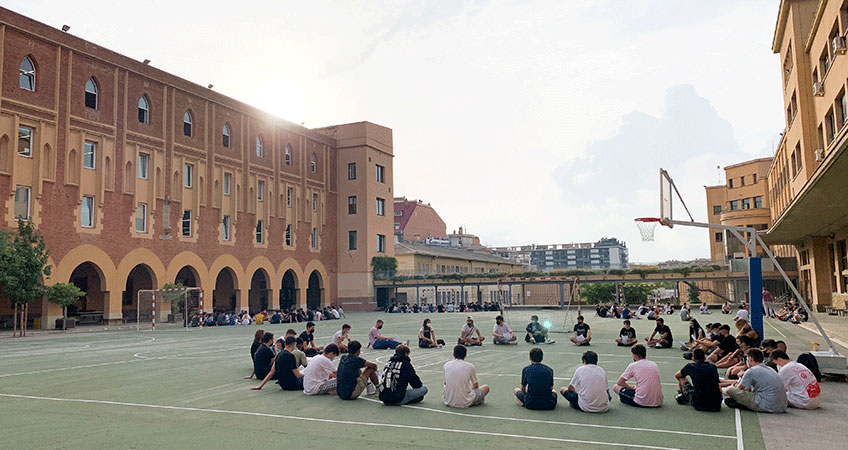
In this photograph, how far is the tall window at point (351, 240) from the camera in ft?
217

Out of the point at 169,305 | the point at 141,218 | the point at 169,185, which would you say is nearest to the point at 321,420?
the point at 169,305

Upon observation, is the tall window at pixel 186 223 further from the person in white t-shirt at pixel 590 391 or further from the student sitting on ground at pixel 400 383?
the person in white t-shirt at pixel 590 391

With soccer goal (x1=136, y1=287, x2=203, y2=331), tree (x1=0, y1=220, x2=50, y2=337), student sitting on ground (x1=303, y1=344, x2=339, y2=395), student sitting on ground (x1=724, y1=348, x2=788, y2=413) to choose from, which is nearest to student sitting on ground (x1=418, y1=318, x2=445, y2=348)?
student sitting on ground (x1=303, y1=344, x2=339, y2=395)

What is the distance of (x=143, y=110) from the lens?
4488 cm

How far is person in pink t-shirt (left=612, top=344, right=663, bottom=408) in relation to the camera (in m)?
11.2

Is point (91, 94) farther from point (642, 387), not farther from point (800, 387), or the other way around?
point (800, 387)

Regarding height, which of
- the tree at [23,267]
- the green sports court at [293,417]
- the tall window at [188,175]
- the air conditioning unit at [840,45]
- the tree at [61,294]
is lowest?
the green sports court at [293,417]

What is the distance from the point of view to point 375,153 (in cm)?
6831

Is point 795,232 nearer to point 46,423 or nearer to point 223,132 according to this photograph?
Result: point 46,423

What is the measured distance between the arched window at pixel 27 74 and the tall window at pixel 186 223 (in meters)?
13.8

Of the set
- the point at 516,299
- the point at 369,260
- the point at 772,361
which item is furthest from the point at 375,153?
the point at 772,361

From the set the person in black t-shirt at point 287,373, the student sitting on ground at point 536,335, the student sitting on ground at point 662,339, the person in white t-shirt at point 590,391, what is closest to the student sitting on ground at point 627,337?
the student sitting on ground at point 662,339

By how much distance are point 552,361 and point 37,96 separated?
114ft

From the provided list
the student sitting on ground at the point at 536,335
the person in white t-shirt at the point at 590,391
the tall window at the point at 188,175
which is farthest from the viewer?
the tall window at the point at 188,175
